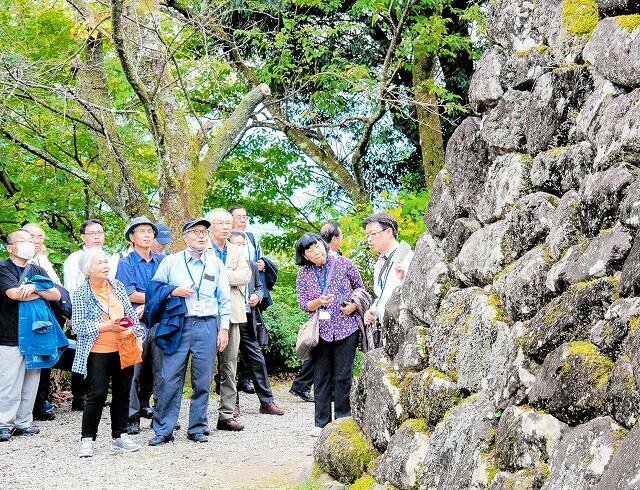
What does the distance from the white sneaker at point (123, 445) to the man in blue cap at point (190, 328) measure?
0.98 feet

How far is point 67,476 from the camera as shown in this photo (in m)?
7.29

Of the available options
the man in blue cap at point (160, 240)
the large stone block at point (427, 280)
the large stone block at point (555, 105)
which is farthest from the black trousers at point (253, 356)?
the large stone block at point (555, 105)

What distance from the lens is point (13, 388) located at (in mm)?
8922

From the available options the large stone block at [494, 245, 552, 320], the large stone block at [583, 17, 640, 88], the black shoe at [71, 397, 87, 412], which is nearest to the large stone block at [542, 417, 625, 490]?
the large stone block at [494, 245, 552, 320]

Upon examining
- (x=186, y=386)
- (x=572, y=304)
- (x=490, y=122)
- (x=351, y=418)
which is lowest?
(x=186, y=386)

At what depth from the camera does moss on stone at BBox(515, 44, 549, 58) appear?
5.40 m

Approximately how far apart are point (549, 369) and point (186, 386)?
7.89 m

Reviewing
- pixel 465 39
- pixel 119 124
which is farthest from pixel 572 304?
pixel 119 124

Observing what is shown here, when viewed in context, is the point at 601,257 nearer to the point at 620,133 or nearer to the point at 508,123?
the point at 620,133

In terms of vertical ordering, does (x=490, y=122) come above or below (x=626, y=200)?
above

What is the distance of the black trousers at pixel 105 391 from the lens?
25.3ft

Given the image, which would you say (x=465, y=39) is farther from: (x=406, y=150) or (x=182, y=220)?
(x=182, y=220)

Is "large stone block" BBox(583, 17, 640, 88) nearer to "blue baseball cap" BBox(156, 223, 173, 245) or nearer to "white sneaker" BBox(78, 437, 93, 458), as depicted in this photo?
"white sneaker" BBox(78, 437, 93, 458)

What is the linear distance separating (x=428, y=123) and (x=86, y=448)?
9.01m
